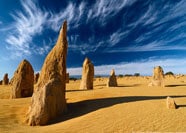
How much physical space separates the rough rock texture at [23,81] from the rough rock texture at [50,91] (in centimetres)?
602

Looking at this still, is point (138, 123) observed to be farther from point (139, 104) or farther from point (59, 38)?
point (59, 38)

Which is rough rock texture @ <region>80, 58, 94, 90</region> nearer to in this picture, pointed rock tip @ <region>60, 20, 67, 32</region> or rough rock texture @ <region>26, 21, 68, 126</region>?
pointed rock tip @ <region>60, 20, 67, 32</region>

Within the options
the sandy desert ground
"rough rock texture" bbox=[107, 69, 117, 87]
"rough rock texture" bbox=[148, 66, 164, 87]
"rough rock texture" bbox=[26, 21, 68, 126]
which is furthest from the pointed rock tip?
"rough rock texture" bbox=[148, 66, 164, 87]

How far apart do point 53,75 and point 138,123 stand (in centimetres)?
637

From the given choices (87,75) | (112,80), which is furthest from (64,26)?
(112,80)

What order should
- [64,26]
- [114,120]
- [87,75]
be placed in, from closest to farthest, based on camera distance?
[114,120], [64,26], [87,75]

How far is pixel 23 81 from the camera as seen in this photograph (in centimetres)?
1925

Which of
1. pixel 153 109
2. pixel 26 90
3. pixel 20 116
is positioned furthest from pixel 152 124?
pixel 26 90

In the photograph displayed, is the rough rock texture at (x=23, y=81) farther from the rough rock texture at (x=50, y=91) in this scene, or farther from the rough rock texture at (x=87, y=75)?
the rough rock texture at (x=87, y=75)

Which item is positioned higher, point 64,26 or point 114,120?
point 64,26

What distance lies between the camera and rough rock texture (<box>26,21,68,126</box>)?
1092 cm

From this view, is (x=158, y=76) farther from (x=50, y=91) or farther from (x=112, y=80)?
(x=50, y=91)

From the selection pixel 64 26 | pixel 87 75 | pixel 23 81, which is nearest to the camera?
pixel 64 26

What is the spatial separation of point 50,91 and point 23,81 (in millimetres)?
8885
